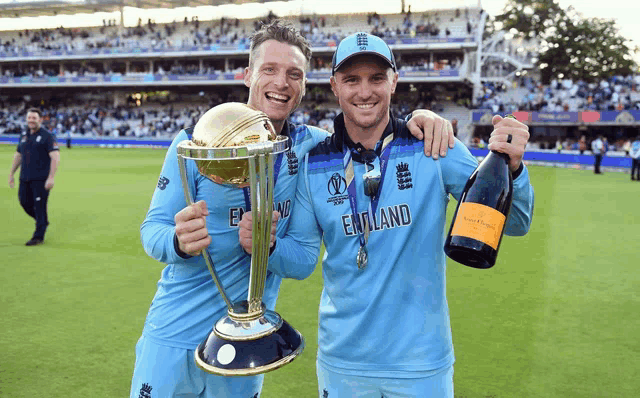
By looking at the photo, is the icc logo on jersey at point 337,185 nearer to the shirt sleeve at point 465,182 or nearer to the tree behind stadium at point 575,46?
the shirt sleeve at point 465,182

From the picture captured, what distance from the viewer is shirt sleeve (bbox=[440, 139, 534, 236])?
7.00 feet

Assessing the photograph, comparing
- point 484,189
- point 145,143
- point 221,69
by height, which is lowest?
point 145,143

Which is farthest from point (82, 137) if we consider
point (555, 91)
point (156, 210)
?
point (156, 210)

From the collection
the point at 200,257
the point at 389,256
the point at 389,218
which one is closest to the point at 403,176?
the point at 389,218

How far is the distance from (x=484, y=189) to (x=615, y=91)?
34304mm

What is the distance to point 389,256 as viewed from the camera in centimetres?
218

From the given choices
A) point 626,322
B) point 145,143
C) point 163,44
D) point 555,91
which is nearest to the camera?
point 626,322

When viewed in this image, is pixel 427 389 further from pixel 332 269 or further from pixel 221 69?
pixel 221 69

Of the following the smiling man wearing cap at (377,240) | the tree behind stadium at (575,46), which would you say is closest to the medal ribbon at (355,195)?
the smiling man wearing cap at (377,240)

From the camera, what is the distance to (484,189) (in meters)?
2.03

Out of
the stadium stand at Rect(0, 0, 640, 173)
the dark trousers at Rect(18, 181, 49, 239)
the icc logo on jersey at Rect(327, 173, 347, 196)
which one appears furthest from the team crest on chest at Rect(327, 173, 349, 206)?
the stadium stand at Rect(0, 0, 640, 173)

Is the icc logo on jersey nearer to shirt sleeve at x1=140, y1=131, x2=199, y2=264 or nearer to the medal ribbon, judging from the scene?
the medal ribbon

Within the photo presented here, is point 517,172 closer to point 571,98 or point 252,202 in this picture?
point 252,202

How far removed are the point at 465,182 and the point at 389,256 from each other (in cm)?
44
